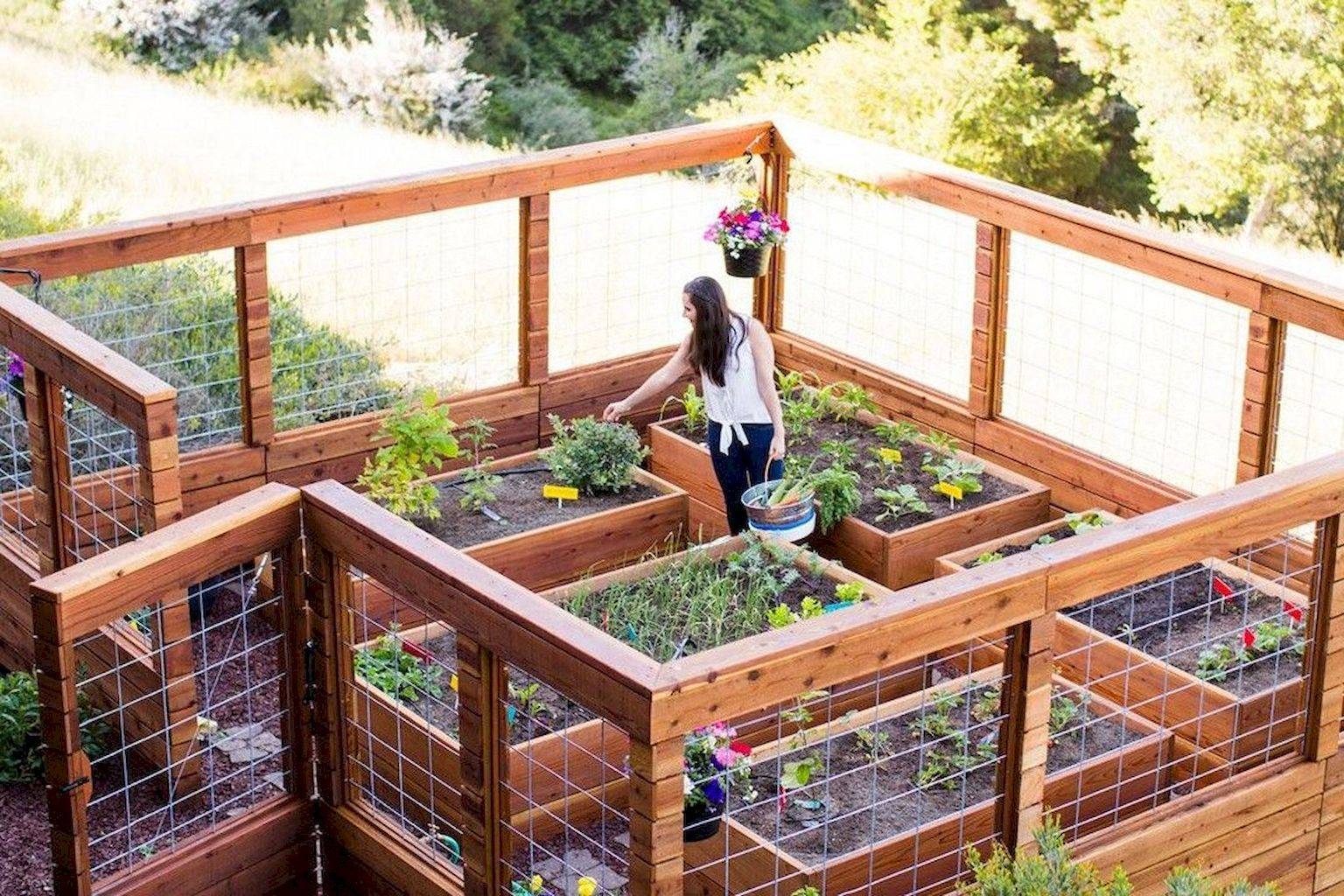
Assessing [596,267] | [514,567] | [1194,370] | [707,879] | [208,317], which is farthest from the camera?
[596,267]

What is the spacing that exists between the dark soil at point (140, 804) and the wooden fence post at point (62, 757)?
489 mm

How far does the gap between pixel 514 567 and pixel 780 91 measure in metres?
21.8

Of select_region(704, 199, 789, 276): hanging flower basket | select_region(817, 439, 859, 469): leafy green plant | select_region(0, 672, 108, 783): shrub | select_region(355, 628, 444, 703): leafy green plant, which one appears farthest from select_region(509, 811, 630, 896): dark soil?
select_region(704, 199, 789, 276): hanging flower basket

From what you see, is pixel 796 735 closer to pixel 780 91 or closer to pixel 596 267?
pixel 596 267

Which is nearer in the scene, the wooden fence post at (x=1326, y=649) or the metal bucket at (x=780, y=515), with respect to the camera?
the wooden fence post at (x=1326, y=649)

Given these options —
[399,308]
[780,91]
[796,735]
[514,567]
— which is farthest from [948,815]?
[780,91]

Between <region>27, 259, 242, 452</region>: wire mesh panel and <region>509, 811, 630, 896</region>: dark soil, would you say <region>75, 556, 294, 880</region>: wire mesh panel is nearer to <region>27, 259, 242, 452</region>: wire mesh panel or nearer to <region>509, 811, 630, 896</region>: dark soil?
<region>509, 811, 630, 896</region>: dark soil

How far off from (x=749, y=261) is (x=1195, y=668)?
279cm

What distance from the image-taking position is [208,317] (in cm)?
1048

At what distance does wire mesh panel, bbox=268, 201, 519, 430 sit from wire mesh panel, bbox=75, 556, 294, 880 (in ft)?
4.99

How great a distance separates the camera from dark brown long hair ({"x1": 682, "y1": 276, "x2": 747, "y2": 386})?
25.1 feet

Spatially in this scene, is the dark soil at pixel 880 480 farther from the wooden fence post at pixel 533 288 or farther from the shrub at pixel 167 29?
the shrub at pixel 167 29

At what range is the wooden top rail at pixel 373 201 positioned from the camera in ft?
23.4

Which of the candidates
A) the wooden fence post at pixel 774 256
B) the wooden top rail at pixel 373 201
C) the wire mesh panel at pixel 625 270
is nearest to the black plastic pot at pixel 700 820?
the wooden top rail at pixel 373 201
